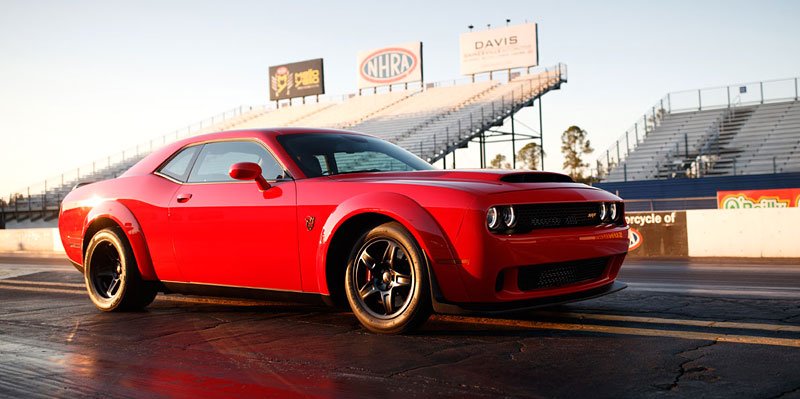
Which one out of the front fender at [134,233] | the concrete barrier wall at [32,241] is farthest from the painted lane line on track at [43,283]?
the concrete barrier wall at [32,241]

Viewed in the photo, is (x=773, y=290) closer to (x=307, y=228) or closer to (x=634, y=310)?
(x=634, y=310)

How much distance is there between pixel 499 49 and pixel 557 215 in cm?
4805

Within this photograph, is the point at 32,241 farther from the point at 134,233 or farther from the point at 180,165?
Answer: the point at 180,165

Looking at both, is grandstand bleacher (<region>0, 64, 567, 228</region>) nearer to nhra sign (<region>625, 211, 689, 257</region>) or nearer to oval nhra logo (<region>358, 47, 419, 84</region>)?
oval nhra logo (<region>358, 47, 419, 84</region>)

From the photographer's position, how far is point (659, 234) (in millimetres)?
15109

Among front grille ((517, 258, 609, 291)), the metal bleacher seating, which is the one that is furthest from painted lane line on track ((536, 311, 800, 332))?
the metal bleacher seating

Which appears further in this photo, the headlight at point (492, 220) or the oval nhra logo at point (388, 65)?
the oval nhra logo at point (388, 65)

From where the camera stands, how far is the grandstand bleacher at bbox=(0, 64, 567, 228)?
43.8 meters

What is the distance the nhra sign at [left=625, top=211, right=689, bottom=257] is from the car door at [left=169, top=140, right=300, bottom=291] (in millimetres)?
10549

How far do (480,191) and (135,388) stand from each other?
214cm

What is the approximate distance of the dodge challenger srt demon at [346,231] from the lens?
4633 millimetres

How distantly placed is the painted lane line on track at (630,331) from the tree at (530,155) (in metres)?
82.4

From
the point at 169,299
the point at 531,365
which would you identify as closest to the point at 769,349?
the point at 531,365

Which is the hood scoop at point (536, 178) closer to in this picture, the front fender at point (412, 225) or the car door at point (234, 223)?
the front fender at point (412, 225)
